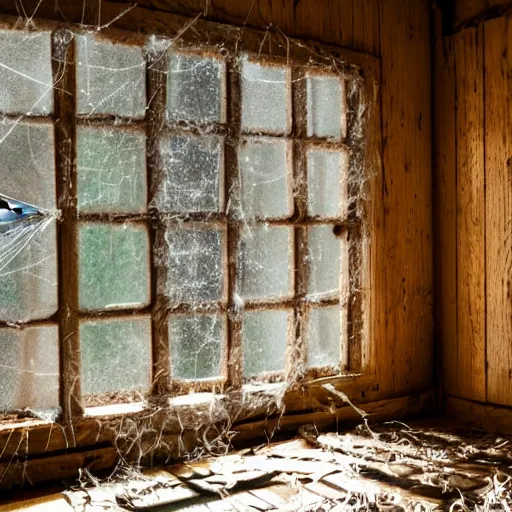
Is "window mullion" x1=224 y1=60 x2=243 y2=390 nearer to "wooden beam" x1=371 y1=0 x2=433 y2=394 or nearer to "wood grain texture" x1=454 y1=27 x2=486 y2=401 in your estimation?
"wooden beam" x1=371 y1=0 x2=433 y2=394

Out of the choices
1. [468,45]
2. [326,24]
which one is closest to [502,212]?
[468,45]

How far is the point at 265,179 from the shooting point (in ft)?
6.21

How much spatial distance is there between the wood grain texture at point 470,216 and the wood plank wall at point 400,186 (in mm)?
114

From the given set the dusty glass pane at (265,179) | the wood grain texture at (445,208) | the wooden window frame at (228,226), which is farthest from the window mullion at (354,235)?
the wood grain texture at (445,208)

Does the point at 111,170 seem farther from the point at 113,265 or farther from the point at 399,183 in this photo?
the point at 399,183

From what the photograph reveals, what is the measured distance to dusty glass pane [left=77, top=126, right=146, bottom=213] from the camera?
63.8 inches

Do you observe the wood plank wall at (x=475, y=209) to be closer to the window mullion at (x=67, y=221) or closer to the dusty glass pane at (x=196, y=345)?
the dusty glass pane at (x=196, y=345)

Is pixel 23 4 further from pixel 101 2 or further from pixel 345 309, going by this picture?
pixel 345 309

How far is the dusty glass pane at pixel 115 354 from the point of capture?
5.36ft

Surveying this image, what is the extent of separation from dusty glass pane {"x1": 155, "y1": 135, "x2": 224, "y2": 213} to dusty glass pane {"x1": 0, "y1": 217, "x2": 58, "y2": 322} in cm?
32

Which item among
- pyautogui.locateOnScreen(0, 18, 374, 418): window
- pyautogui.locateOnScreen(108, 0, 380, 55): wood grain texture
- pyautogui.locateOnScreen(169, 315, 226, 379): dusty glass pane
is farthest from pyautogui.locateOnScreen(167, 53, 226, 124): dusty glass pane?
pyautogui.locateOnScreen(169, 315, 226, 379): dusty glass pane

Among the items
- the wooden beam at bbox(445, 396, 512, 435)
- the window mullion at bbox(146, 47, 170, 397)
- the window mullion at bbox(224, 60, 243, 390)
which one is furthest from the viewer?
the wooden beam at bbox(445, 396, 512, 435)

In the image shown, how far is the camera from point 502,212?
2.04 metres

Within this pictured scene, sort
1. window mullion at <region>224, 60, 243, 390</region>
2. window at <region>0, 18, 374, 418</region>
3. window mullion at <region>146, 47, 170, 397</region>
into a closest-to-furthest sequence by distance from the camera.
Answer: window at <region>0, 18, 374, 418</region>
window mullion at <region>146, 47, 170, 397</region>
window mullion at <region>224, 60, 243, 390</region>
